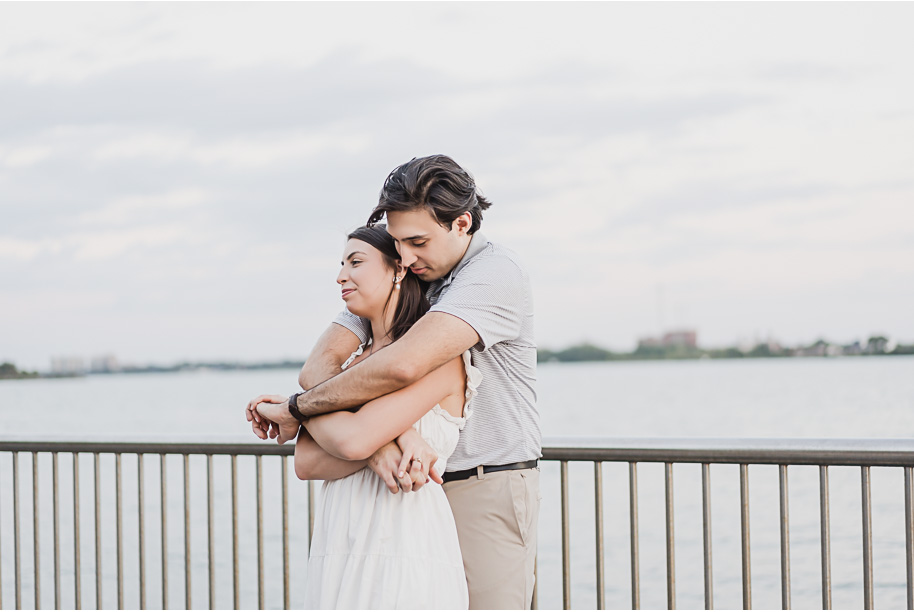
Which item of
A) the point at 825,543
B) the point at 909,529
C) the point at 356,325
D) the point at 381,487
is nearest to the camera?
the point at 381,487

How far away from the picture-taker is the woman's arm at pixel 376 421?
6.30ft

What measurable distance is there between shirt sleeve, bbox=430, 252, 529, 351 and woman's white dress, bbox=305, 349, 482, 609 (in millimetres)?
118

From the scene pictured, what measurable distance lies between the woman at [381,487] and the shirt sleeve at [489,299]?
4.6 inches

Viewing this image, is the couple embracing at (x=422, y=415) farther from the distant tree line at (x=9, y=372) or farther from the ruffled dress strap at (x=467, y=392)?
the distant tree line at (x=9, y=372)

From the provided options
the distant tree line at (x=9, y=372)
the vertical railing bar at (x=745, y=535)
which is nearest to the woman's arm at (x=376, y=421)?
the vertical railing bar at (x=745, y=535)

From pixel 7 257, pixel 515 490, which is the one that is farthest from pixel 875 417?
pixel 7 257

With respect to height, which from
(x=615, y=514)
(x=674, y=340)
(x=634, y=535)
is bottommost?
(x=615, y=514)

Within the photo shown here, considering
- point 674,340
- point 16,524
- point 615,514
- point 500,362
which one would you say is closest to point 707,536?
point 500,362

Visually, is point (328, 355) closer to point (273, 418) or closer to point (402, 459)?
point (273, 418)

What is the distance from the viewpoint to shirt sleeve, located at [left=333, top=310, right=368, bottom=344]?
230 cm

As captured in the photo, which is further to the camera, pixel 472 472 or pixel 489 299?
pixel 472 472

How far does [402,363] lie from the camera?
1881 millimetres

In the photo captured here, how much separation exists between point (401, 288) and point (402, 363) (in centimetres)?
34

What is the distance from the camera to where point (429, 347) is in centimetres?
191
